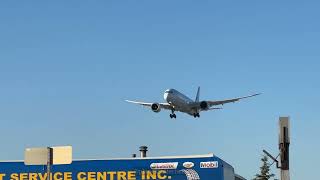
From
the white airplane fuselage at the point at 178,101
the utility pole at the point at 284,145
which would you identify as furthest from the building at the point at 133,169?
the white airplane fuselage at the point at 178,101

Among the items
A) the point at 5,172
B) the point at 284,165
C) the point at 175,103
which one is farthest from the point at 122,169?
the point at 175,103

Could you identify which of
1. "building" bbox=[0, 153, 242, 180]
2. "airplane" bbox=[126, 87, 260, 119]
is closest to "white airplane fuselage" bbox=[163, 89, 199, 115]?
"airplane" bbox=[126, 87, 260, 119]

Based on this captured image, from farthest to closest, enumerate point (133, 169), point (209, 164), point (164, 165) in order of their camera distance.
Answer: point (133, 169), point (164, 165), point (209, 164)

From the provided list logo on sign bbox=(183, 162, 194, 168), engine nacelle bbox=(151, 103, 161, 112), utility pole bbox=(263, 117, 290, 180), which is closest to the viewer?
utility pole bbox=(263, 117, 290, 180)

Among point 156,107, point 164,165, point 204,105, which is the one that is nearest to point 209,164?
point 164,165

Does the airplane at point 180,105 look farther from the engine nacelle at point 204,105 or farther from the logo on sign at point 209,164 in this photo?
the logo on sign at point 209,164

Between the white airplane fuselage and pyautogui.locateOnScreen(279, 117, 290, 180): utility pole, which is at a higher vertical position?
the white airplane fuselage

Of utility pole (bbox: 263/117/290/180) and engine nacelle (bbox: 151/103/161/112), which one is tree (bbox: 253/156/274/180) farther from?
utility pole (bbox: 263/117/290/180)

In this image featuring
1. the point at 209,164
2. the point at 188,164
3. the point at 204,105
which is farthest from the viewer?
the point at 204,105

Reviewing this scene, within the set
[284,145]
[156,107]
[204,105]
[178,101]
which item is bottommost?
[284,145]

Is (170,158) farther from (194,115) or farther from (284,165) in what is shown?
(194,115)

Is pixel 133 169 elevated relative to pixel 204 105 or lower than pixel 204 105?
lower

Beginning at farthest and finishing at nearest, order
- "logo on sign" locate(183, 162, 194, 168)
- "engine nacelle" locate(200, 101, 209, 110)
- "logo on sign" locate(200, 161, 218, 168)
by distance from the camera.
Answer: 1. "engine nacelle" locate(200, 101, 209, 110)
2. "logo on sign" locate(183, 162, 194, 168)
3. "logo on sign" locate(200, 161, 218, 168)

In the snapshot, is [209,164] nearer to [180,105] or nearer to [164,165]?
[164,165]
